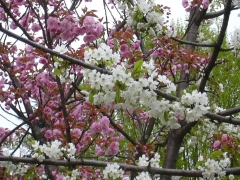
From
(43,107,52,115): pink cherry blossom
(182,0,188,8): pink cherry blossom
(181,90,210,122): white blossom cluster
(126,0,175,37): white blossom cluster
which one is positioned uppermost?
(182,0,188,8): pink cherry blossom

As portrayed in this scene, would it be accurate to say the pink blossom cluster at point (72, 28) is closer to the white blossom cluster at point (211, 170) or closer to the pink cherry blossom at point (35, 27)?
the pink cherry blossom at point (35, 27)

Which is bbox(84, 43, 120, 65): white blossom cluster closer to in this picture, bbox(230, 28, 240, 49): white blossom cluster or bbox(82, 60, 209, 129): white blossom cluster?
bbox(82, 60, 209, 129): white blossom cluster

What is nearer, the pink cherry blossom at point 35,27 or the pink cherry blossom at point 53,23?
the pink cherry blossom at point 53,23

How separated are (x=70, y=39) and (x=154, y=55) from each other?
110 centimetres

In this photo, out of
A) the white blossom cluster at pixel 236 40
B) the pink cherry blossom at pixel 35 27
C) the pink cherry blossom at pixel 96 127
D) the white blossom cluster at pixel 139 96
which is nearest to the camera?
the white blossom cluster at pixel 139 96

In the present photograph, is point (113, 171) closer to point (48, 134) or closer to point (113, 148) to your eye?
point (48, 134)

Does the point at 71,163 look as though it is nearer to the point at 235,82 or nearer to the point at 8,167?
the point at 8,167

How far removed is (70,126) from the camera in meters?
3.98

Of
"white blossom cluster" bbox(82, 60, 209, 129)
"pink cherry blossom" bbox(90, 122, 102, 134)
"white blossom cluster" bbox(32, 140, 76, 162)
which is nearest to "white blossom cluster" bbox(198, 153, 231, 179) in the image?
"white blossom cluster" bbox(82, 60, 209, 129)

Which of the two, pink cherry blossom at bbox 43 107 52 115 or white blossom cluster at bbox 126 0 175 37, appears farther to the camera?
pink cherry blossom at bbox 43 107 52 115

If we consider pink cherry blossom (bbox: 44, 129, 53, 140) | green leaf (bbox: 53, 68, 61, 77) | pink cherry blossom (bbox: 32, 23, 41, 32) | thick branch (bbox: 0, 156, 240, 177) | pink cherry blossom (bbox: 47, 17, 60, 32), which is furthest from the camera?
pink cherry blossom (bbox: 32, 23, 41, 32)

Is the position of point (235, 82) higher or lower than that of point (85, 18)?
higher

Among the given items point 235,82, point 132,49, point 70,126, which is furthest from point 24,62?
point 235,82

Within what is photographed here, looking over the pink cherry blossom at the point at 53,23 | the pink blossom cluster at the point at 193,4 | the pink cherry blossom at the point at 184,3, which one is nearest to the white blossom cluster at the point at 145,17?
the pink blossom cluster at the point at 193,4
